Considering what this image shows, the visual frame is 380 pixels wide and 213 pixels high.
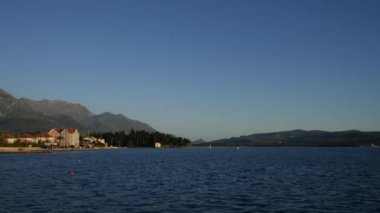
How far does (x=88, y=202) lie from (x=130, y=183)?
20061 mm

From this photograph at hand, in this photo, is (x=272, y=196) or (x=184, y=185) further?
(x=184, y=185)

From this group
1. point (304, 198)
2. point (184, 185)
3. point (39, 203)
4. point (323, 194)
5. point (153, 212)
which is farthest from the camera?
point (184, 185)

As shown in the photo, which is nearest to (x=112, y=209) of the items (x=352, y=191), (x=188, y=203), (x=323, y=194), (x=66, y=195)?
(x=188, y=203)

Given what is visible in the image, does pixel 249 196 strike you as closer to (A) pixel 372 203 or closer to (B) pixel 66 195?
(A) pixel 372 203

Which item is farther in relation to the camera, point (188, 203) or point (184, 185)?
point (184, 185)

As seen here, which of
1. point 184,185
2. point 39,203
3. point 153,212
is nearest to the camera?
point 153,212

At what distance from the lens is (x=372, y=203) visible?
46.3 meters

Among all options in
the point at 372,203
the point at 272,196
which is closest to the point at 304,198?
the point at 272,196

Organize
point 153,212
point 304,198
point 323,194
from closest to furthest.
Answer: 1. point 153,212
2. point 304,198
3. point 323,194

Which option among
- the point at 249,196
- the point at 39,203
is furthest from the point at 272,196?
the point at 39,203

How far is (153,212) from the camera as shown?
40.7 meters

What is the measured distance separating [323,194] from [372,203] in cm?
736

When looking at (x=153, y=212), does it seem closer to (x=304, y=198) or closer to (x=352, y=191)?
(x=304, y=198)

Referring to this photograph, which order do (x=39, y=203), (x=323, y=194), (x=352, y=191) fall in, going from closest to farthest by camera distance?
(x=39, y=203)
(x=323, y=194)
(x=352, y=191)
